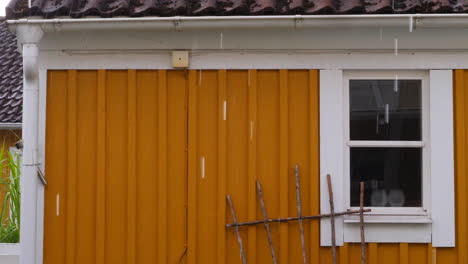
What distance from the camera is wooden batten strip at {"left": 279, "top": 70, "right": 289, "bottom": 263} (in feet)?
17.7

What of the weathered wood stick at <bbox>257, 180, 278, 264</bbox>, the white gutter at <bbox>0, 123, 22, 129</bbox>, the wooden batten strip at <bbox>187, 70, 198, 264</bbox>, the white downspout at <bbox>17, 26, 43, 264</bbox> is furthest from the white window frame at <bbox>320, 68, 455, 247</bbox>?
the white gutter at <bbox>0, 123, 22, 129</bbox>

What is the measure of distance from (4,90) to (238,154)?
29.0 ft

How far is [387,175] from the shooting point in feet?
→ 18.1

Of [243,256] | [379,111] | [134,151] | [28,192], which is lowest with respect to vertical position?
[243,256]

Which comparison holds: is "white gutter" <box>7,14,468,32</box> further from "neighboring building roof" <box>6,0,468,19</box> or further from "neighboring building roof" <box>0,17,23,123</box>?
"neighboring building roof" <box>0,17,23,123</box>

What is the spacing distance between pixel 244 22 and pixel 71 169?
2.00 meters

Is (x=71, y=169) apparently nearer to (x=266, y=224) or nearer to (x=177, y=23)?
(x=177, y=23)

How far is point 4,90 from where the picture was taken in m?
12.8

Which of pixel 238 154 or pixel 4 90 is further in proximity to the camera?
pixel 4 90

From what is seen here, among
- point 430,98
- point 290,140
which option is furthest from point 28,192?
point 430,98

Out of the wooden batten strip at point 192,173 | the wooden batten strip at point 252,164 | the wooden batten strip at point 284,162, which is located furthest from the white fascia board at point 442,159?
the wooden batten strip at point 192,173

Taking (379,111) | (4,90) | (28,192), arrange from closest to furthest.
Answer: (28,192)
(379,111)
(4,90)

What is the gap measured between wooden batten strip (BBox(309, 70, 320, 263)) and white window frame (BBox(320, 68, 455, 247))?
4cm

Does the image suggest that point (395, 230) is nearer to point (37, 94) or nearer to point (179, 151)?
point (179, 151)
